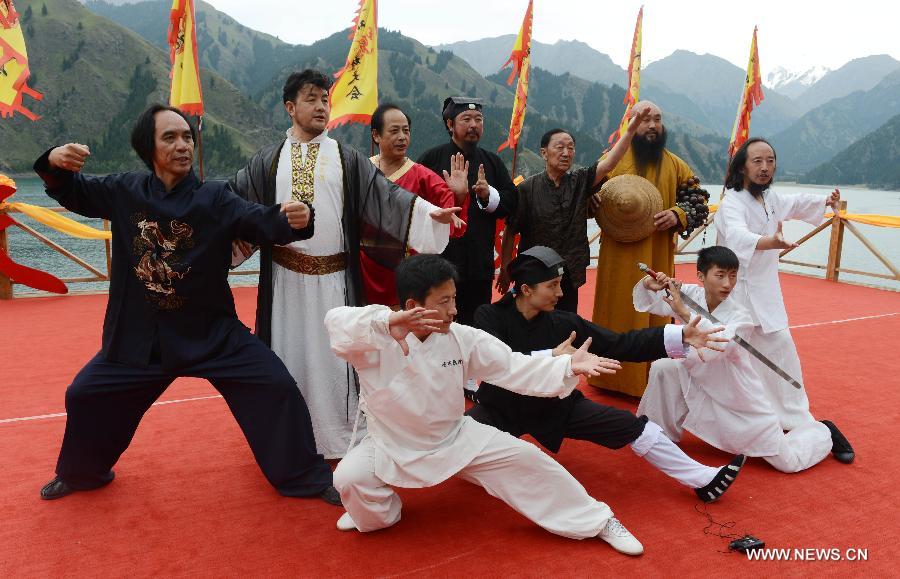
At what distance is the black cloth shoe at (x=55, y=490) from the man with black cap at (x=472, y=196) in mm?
2166

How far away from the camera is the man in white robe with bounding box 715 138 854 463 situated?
3396 millimetres

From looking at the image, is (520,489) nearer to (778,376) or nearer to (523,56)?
(778,376)

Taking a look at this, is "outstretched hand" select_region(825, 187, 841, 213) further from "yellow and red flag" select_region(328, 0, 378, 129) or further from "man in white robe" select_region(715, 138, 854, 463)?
"yellow and red flag" select_region(328, 0, 378, 129)

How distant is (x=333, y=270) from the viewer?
9.96 ft

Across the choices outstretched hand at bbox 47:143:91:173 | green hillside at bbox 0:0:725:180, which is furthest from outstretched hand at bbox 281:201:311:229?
green hillside at bbox 0:0:725:180

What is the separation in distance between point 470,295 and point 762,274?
1596mm

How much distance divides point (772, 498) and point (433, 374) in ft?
5.10

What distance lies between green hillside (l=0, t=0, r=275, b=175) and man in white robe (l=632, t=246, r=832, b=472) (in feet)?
198

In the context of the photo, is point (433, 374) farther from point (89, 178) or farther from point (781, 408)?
point (781, 408)

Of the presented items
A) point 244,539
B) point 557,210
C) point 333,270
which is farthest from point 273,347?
point 557,210

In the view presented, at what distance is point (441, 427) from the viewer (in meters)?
2.41

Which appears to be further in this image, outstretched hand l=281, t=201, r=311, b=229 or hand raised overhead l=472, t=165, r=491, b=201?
hand raised overhead l=472, t=165, r=491, b=201

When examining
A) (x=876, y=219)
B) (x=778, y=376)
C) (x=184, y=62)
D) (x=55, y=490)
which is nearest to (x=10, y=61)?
(x=184, y=62)

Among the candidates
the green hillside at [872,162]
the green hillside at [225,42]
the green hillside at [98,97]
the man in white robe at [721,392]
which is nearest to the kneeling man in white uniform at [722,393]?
the man in white robe at [721,392]
